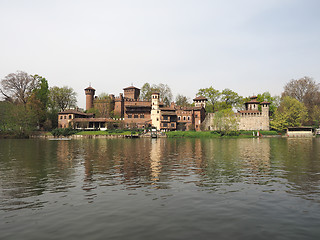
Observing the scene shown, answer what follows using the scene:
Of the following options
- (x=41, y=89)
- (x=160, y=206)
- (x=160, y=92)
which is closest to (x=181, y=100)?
(x=160, y=92)

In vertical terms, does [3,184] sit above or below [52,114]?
below

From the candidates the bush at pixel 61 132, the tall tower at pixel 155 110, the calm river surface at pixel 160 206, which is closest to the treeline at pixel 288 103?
the tall tower at pixel 155 110

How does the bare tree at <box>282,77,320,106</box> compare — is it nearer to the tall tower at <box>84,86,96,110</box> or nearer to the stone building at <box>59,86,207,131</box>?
the stone building at <box>59,86,207,131</box>

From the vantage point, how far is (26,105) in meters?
74.6

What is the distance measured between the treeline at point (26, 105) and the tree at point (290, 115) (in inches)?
3006

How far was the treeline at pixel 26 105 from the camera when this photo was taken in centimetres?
6912

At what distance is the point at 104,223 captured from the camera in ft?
22.9

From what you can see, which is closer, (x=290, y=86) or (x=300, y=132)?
(x=300, y=132)

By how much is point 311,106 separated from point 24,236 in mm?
97390

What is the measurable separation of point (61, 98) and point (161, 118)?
40.8 metres

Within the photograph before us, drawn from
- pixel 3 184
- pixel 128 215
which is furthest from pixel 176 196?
pixel 3 184

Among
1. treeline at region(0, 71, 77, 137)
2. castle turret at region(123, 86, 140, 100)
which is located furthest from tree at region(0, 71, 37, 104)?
castle turret at region(123, 86, 140, 100)

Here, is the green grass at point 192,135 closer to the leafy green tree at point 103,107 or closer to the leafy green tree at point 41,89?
the leafy green tree at point 103,107

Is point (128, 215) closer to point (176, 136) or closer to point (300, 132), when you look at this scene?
point (176, 136)
